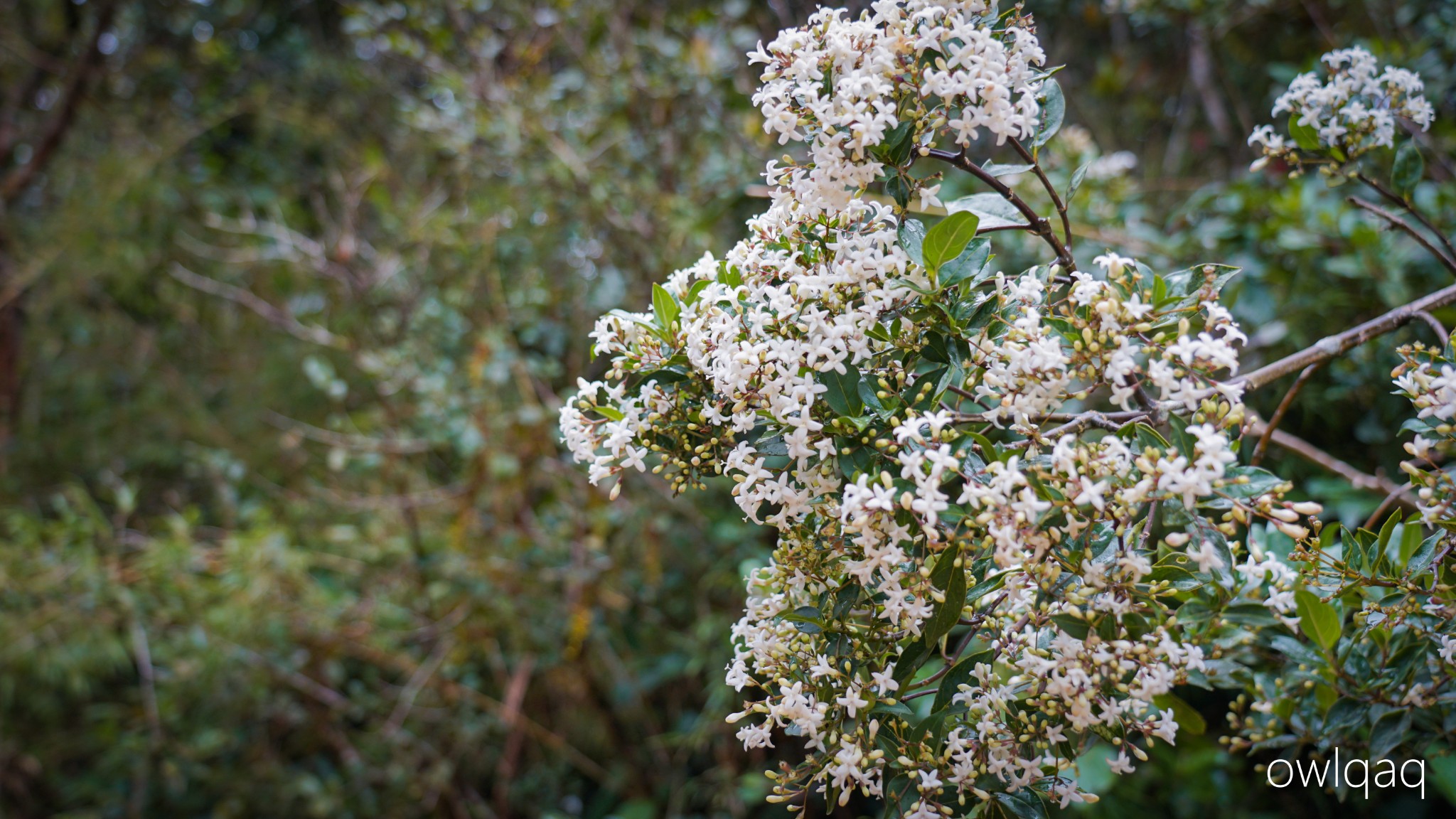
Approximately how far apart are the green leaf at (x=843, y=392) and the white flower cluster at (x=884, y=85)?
136 millimetres

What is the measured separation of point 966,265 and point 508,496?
73.2 inches

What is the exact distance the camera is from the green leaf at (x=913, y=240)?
2.40 ft

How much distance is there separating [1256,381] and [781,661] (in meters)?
0.49

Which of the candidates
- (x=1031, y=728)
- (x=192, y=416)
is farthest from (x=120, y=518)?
(x=1031, y=728)

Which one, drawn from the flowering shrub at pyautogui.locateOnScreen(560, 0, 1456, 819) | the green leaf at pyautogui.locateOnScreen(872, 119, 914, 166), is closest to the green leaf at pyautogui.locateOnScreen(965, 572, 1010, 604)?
the flowering shrub at pyautogui.locateOnScreen(560, 0, 1456, 819)

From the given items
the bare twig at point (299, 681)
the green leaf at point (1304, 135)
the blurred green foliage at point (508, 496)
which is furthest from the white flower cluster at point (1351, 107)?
the bare twig at point (299, 681)

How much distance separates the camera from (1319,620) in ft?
2.86

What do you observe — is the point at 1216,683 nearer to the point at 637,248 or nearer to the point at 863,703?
the point at 863,703

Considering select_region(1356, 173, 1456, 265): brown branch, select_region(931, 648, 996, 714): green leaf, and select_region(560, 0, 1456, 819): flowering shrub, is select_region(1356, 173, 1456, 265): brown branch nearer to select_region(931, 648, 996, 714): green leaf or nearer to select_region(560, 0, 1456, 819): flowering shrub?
select_region(560, 0, 1456, 819): flowering shrub

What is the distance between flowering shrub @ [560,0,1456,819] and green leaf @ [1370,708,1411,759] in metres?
0.04

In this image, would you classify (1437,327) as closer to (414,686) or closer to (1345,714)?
(1345,714)

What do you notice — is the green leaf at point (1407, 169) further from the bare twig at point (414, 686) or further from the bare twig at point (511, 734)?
the bare twig at point (414, 686)

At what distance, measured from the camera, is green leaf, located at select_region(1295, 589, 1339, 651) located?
0.86 metres

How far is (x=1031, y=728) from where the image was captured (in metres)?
0.69
